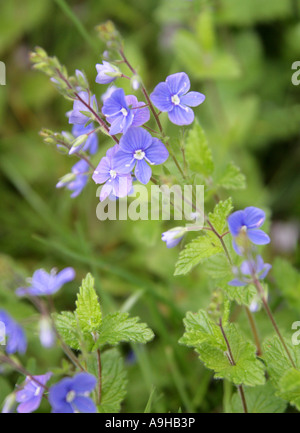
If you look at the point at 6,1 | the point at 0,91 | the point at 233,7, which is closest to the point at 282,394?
the point at 233,7

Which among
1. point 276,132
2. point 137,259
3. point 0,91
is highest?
point 0,91

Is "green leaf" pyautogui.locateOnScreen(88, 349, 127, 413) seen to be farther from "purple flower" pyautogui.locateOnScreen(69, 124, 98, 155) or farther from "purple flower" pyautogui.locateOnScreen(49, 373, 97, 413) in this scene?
"purple flower" pyautogui.locateOnScreen(69, 124, 98, 155)

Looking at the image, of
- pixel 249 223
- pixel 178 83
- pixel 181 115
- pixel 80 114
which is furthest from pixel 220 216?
pixel 80 114

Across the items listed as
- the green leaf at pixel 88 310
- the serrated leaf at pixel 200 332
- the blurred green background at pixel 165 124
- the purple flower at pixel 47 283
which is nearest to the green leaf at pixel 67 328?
the green leaf at pixel 88 310

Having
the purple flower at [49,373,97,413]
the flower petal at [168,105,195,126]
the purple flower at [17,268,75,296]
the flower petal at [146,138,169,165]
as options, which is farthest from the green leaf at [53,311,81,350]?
the flower petal at [168,105,195,126]

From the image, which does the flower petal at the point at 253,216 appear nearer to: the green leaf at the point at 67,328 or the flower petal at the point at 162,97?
the flower petal at the point at 162,97

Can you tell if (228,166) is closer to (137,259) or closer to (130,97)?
(130,97)
